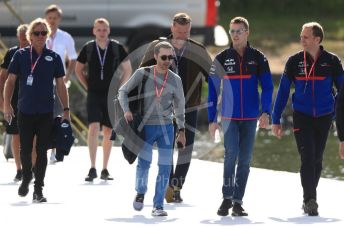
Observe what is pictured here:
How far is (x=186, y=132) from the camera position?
1274cm

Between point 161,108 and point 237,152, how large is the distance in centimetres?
78

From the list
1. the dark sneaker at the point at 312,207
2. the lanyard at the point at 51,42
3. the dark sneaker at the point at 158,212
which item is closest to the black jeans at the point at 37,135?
the dark sneaker at the point at 158,212

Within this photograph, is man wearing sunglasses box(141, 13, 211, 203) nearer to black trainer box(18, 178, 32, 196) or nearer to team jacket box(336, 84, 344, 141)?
black trainer box(18, 178, 32, 196)

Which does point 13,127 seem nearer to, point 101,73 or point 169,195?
point 101,73

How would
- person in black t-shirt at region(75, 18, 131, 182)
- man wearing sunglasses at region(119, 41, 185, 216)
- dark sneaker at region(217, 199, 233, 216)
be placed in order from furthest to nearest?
person in black t-shirt at region(75, 18, 131, 182)
dark sneaker at region(217, 199, 233, 216)
man wearing sunglasses at region(119, 41, 185, 216)

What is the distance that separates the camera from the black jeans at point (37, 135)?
12.2 m

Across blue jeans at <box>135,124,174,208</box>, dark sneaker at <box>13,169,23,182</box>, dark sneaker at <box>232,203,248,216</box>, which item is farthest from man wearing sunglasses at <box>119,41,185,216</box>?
dark sneaker at <box>13,169,23,182</box>

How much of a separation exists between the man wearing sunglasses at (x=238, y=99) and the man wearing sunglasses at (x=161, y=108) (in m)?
0.36

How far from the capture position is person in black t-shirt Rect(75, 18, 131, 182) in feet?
46.9

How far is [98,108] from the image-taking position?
1438 centimetres

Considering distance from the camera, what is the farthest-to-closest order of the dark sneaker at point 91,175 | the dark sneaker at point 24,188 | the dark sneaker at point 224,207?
1. the dark sneaker at point 91,175
2. the dark sneaker at point 24,188
3. the dark sneaker at point 224,207

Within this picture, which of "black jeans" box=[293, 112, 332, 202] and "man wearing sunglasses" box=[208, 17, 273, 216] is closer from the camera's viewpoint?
"man wearing sunglasses" box=[208, 17, 273, 216]

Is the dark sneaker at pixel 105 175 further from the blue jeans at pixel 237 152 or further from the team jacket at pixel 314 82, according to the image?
the team jacket at pixel 314 82

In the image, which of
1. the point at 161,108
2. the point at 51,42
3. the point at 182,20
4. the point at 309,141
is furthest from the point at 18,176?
the point at 309,141
